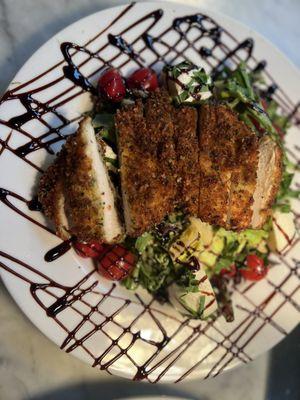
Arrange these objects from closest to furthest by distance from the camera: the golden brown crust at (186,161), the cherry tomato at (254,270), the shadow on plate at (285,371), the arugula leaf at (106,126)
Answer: the golden brown crust at (186,161) → the arugula leaf at (106,126) → the cherry tomato at (254,270) → the shadow on plate at (285,371)

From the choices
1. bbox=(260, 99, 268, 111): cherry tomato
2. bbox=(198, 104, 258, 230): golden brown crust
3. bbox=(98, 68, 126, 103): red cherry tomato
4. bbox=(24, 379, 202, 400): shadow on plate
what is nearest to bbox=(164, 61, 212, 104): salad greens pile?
bbox=(198, 104, 258, 230): golden brown crust

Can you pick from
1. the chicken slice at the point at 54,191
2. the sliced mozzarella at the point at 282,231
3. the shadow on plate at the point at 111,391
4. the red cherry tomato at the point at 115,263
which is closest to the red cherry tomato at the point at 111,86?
the chicken slice at the point at 54,191

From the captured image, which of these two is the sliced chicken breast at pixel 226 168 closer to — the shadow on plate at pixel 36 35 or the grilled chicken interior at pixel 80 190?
the grilled chicken interior at pixel 80 190

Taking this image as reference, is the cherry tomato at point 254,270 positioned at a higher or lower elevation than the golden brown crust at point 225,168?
lower

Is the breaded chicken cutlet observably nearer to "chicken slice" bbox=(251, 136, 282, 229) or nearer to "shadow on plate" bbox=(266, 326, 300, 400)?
"chicken slice" bbox=(251, 136, 282, 229)

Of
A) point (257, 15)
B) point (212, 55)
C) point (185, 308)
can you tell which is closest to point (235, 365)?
point (185, 308)

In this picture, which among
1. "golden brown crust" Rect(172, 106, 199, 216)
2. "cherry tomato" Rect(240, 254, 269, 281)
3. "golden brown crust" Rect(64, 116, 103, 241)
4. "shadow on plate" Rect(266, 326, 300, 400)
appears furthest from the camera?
"shadow on plate" Rect(266, 326, 300, 400)

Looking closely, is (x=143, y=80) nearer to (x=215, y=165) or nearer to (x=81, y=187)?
(x=215, y=165)
